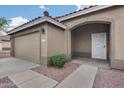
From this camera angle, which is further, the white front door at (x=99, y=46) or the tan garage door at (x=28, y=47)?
the white front door at (x=99, y=46)

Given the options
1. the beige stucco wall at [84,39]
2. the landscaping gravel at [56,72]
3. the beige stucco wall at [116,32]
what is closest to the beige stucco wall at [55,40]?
the landscaping gravel at [56,72]

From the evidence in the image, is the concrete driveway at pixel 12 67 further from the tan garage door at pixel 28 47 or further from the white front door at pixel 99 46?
the white front door at pixel 99 46

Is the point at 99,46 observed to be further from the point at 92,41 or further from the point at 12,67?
the point at 12,67

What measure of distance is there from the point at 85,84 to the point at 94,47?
5351 millimetres

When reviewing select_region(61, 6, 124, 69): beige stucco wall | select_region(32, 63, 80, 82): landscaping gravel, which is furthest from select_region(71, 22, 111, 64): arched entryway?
select_region(32, 63, 80, 82): landscaping gravel

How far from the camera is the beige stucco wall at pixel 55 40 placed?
6.16 meters

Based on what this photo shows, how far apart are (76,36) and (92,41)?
5.39ft

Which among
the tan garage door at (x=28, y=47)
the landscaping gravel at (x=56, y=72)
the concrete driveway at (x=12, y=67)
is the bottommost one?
the landscaping gravel at (x=56, y=72)

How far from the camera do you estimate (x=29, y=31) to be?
748 centimetres

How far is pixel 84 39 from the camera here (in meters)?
9.02

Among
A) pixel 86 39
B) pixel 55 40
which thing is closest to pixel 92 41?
pixel 86 39

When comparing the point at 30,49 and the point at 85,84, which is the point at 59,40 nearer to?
the point at 30,49
